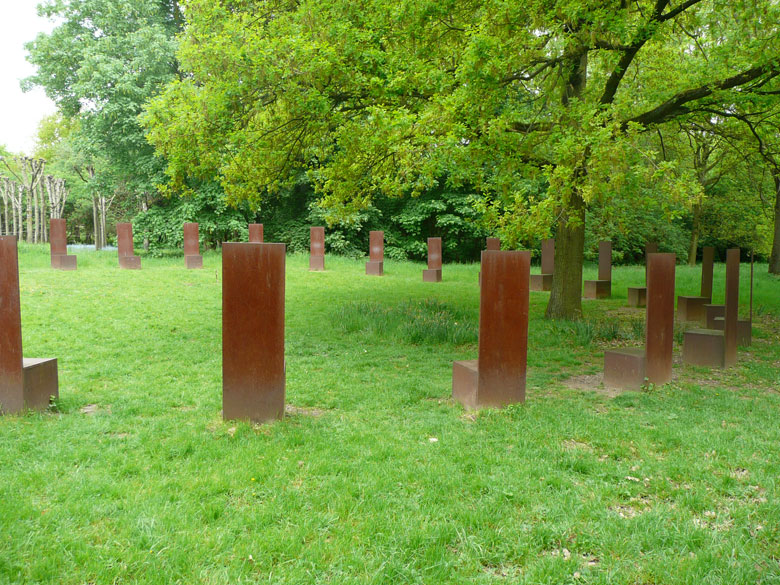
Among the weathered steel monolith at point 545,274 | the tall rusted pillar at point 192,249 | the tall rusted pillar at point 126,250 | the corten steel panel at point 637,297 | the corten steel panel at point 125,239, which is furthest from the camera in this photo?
the tall rusted pillar at point 192,249

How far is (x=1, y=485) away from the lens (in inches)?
149

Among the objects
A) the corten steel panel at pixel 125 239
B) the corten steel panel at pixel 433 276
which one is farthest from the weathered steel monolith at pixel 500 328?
the corten steel panel at pixel 125 239

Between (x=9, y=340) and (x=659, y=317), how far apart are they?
638 cm

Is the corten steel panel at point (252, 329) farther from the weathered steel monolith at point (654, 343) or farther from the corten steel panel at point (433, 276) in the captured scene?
the corten steel panel at point (433, 276)

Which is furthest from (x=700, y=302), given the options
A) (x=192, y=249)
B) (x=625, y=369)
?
(x=192, y=249)

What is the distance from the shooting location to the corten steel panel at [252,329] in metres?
4.98

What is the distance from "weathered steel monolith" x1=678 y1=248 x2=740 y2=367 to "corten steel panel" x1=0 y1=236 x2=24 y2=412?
774 centimetres

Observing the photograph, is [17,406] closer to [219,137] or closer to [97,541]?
[97,541]

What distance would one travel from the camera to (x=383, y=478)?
400cm

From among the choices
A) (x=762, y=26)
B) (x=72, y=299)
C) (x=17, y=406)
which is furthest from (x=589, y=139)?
(x=72, y=299)

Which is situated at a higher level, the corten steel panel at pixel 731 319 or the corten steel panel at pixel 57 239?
the corten steel panel at pixel 57 239

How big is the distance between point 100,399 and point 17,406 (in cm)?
80

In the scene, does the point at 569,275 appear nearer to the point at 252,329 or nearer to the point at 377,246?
the point at 252,329

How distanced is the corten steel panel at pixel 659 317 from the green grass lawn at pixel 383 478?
262 mm
